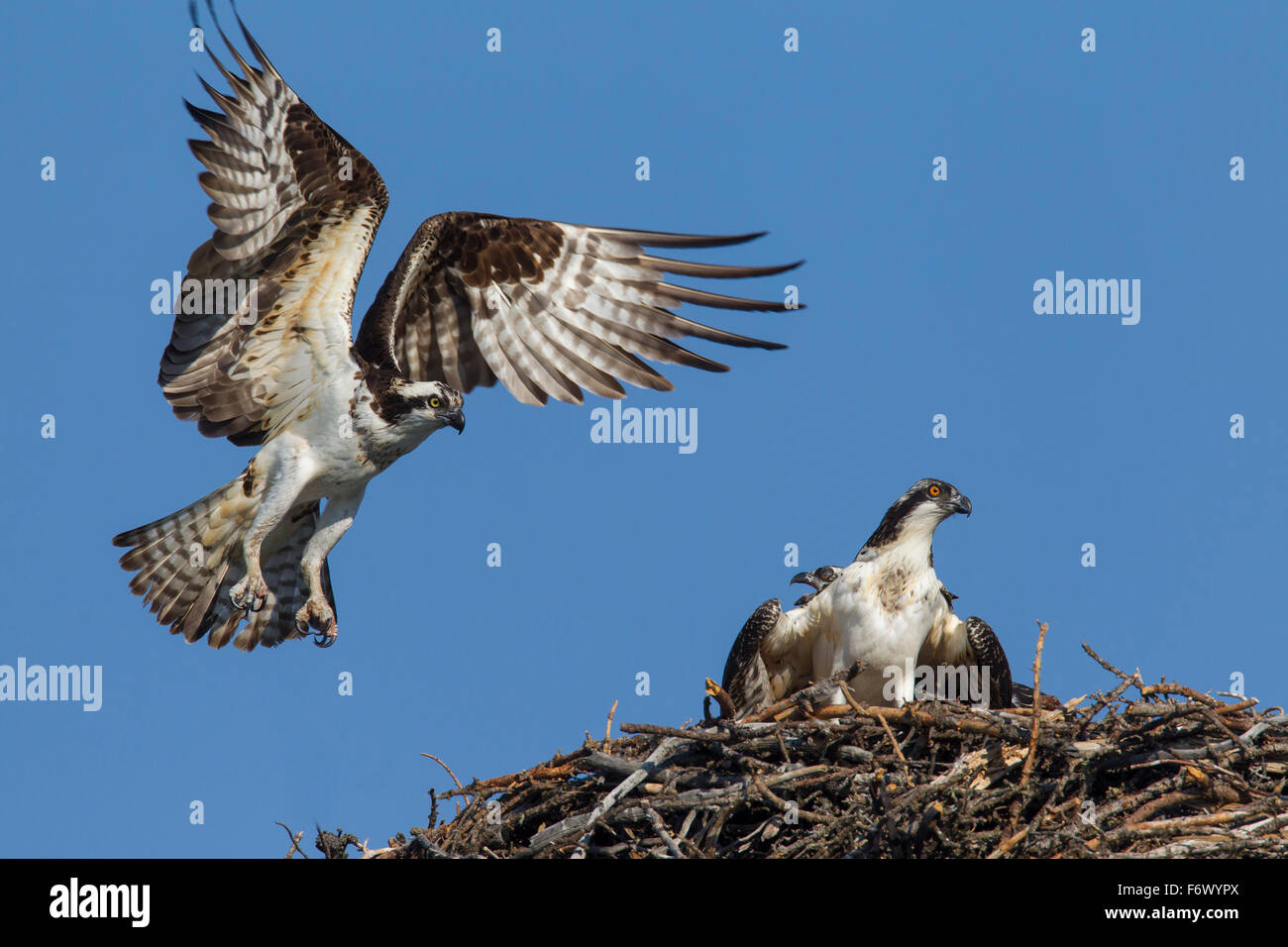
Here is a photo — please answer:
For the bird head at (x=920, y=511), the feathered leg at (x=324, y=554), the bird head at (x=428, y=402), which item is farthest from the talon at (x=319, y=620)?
the bird head at (x=920, y=511)

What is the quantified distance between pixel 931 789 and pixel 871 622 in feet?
6.96

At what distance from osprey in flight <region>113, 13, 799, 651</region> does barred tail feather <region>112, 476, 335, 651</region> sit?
0.05 feet

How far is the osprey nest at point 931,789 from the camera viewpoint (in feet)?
28.4

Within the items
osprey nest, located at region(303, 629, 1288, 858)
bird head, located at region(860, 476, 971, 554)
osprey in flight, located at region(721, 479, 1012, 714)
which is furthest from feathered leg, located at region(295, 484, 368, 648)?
bird head, located at region(860, 476, 971, 554)

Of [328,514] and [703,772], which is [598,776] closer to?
[703,772]

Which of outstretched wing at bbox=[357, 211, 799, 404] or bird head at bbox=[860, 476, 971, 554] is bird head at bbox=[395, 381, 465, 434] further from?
bird head at bbox=[860, 476, 971, 554]

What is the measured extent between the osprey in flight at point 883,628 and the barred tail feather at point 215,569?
358 cm

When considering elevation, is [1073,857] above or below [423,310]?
below

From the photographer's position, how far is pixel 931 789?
8.73 metres
